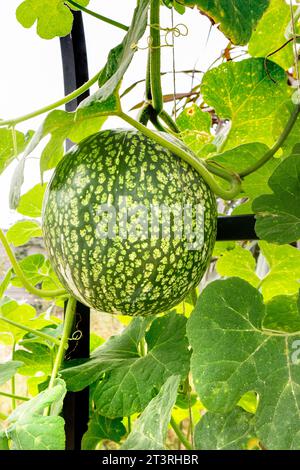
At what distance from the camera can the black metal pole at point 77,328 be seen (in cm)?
90

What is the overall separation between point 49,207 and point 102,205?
85 mm

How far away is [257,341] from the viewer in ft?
2.22

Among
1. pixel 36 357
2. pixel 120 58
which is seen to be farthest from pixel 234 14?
pixel 36 357

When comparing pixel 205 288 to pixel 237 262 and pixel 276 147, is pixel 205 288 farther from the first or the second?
pixel 237 262

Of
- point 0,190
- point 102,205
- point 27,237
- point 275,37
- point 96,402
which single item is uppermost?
point 275,37

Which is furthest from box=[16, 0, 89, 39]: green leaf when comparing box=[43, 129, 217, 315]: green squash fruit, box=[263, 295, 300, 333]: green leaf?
box=[263, 295, 300, 333]: green leaf

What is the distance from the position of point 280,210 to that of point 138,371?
0.30 m

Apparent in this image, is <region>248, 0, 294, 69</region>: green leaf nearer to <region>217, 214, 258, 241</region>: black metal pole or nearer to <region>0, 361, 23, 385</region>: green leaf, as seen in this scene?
<region>217, 214, 258, 241</region>: black metal pole

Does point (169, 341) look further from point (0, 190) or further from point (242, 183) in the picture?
point (0, 190)

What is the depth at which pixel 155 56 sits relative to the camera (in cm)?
70
